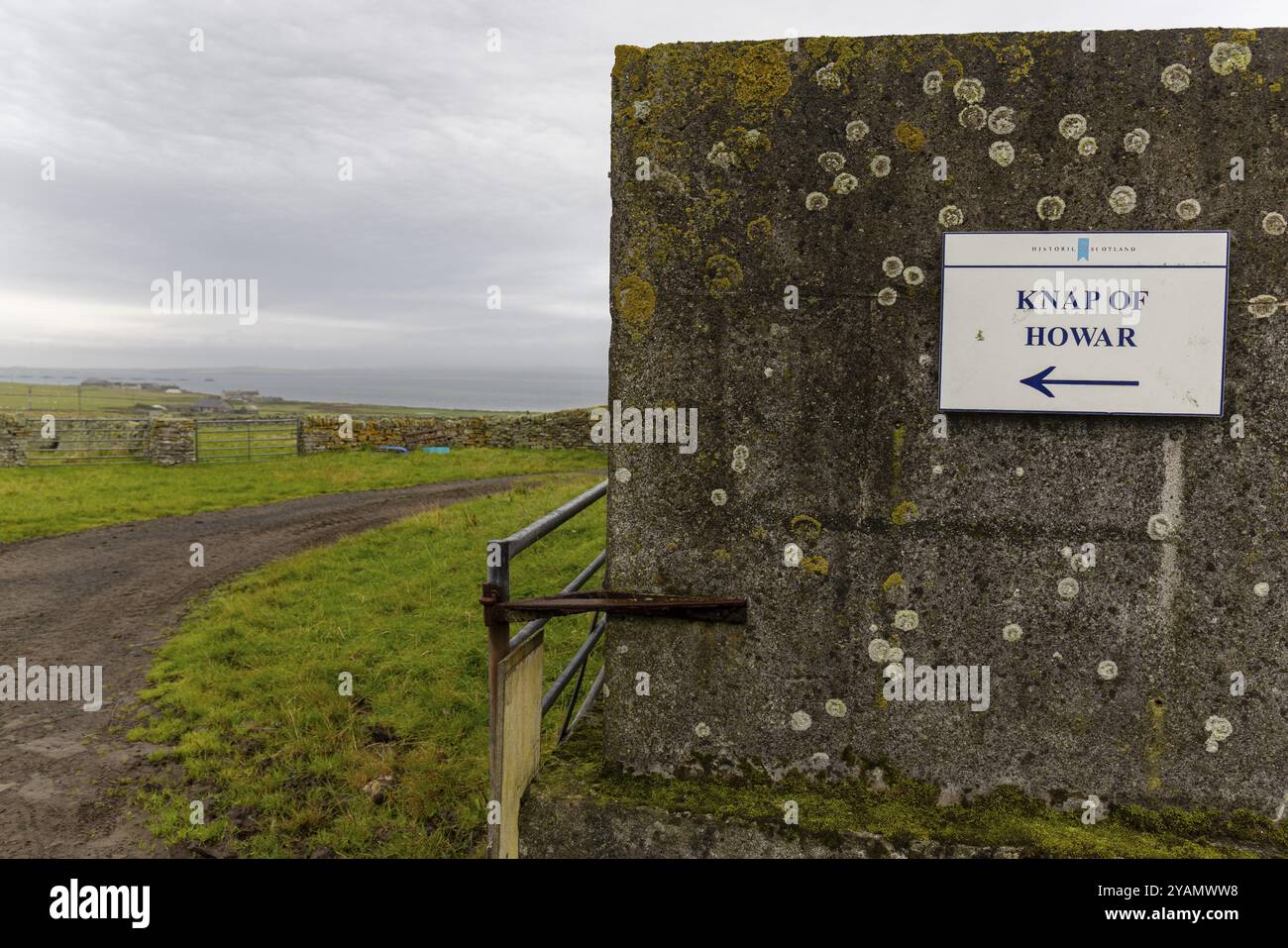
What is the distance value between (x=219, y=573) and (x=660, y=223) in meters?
8.53

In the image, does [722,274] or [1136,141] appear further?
[722,274]

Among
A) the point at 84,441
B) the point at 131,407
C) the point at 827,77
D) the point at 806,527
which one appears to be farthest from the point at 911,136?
the point at 131,407

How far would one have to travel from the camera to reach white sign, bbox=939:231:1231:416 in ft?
9.30

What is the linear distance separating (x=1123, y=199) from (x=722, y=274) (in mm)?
1359

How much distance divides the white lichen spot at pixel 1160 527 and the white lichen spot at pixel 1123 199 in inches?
41.0

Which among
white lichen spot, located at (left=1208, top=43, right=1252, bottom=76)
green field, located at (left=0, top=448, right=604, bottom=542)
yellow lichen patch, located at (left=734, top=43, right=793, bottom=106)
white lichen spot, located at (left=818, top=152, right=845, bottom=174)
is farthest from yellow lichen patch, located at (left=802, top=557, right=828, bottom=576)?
green field, located at (left=0, top=448, right=604, bottom=542)

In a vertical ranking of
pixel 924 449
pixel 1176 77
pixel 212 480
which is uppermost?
pixel 1176 77

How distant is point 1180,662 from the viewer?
291 cm

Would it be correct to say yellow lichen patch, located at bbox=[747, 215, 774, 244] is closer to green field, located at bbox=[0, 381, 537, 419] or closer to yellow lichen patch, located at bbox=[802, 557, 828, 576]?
yellow lichen patch, located at bbox=[802, 557, 828, 576]

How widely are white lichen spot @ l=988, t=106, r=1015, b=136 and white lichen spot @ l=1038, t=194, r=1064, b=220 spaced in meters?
0.26

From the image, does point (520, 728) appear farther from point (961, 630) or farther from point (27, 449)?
point (27, 449)

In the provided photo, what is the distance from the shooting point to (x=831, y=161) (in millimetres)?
2951

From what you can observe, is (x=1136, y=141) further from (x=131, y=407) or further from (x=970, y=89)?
(x=131, y=407)

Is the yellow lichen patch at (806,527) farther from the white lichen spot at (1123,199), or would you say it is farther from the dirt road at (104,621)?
the dirt road at (104,621)
